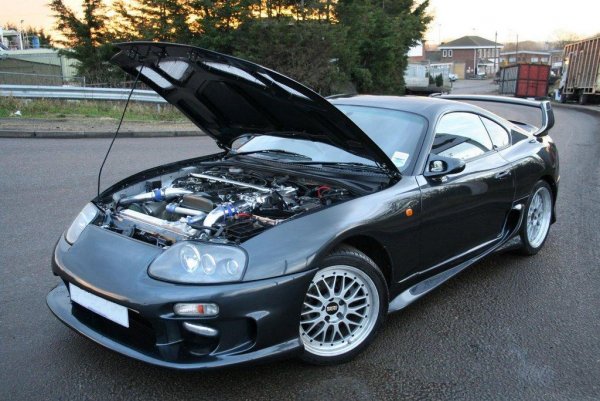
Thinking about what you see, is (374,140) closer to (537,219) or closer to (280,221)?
(280,221)

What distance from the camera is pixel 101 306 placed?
257 cm

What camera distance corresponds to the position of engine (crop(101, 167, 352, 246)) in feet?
9.39

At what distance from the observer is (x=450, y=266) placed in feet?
11.9

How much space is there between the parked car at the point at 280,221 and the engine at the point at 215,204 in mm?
13

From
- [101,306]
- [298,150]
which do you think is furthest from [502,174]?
[101,306]

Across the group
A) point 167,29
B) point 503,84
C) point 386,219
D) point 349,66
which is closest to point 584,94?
point 503,84

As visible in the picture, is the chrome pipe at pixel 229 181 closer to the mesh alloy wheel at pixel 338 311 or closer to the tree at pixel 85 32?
the mesh alloy wheel at pixel 338 311

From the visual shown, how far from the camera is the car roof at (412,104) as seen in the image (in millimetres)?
3723

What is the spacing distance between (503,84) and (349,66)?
21738 millimetres

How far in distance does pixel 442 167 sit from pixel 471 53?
116 m

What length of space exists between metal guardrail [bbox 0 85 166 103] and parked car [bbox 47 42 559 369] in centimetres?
1299

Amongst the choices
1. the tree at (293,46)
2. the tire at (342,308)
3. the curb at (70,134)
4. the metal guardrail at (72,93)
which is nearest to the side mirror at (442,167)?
the tire at (342,308)

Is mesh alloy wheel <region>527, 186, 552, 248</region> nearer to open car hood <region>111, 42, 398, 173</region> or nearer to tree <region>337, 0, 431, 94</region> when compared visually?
open car hood <region>111, 42, 398, 173</region>

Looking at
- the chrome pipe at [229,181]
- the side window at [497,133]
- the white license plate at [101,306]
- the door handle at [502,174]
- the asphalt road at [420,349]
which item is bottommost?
the asphalt road at [420,349]
